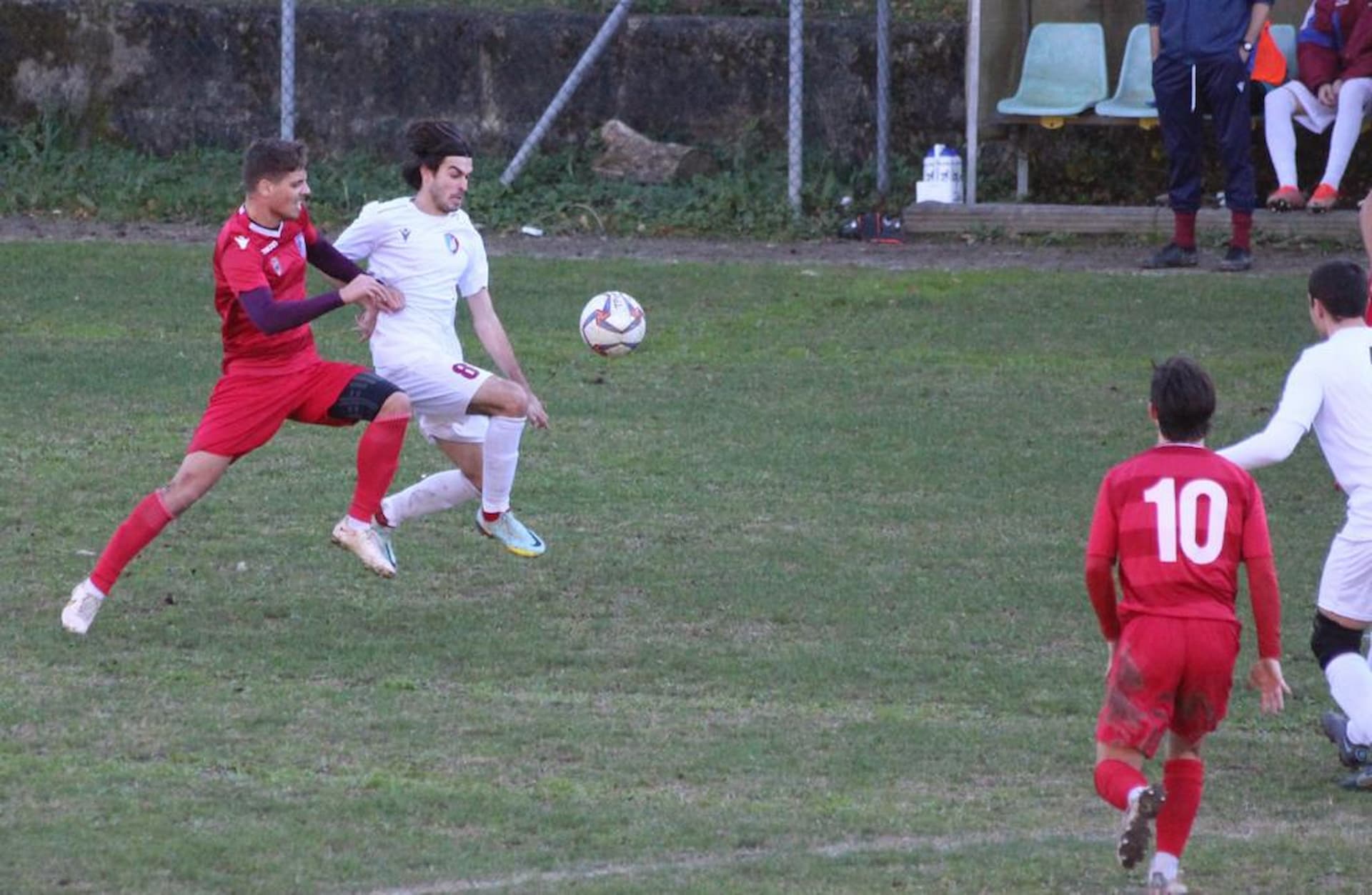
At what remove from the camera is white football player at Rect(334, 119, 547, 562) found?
806 centimetres

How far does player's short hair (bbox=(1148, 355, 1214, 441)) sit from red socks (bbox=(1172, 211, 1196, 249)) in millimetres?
9126

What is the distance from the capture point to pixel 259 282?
7.38m

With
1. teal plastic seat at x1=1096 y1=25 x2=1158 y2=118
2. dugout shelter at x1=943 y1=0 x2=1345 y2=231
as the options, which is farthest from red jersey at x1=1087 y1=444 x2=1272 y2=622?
teal plastic seat at x1=1096 y1=25 x2=1158 y2=118

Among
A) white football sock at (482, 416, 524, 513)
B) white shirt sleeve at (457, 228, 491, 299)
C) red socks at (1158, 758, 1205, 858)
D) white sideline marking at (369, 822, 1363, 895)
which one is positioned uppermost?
white shirt sleeve at (457, 228, 491, 299)

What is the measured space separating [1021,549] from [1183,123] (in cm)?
610

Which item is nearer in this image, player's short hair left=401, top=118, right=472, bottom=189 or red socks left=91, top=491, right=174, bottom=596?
red socks left=91, top=491, right=174, bottom=596

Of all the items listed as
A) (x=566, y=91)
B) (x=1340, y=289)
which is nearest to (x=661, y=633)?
(x=1340, y=289)

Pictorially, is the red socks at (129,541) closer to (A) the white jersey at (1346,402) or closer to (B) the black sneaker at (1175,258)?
(A) the white jersey at (1346,402)

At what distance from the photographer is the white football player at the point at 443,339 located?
26.5 ft

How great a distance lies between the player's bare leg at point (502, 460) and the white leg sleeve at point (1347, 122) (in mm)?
7834

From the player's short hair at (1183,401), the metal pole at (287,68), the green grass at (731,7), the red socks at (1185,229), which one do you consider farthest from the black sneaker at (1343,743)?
the green grass at (731,7)

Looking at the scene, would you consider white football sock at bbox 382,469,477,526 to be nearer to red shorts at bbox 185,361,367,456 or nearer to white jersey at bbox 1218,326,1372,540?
red shorts at bbox 185,361,367,456

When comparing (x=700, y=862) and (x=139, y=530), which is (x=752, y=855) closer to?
(x=700, y=862)

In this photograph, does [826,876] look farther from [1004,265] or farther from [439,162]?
[1004,265]
